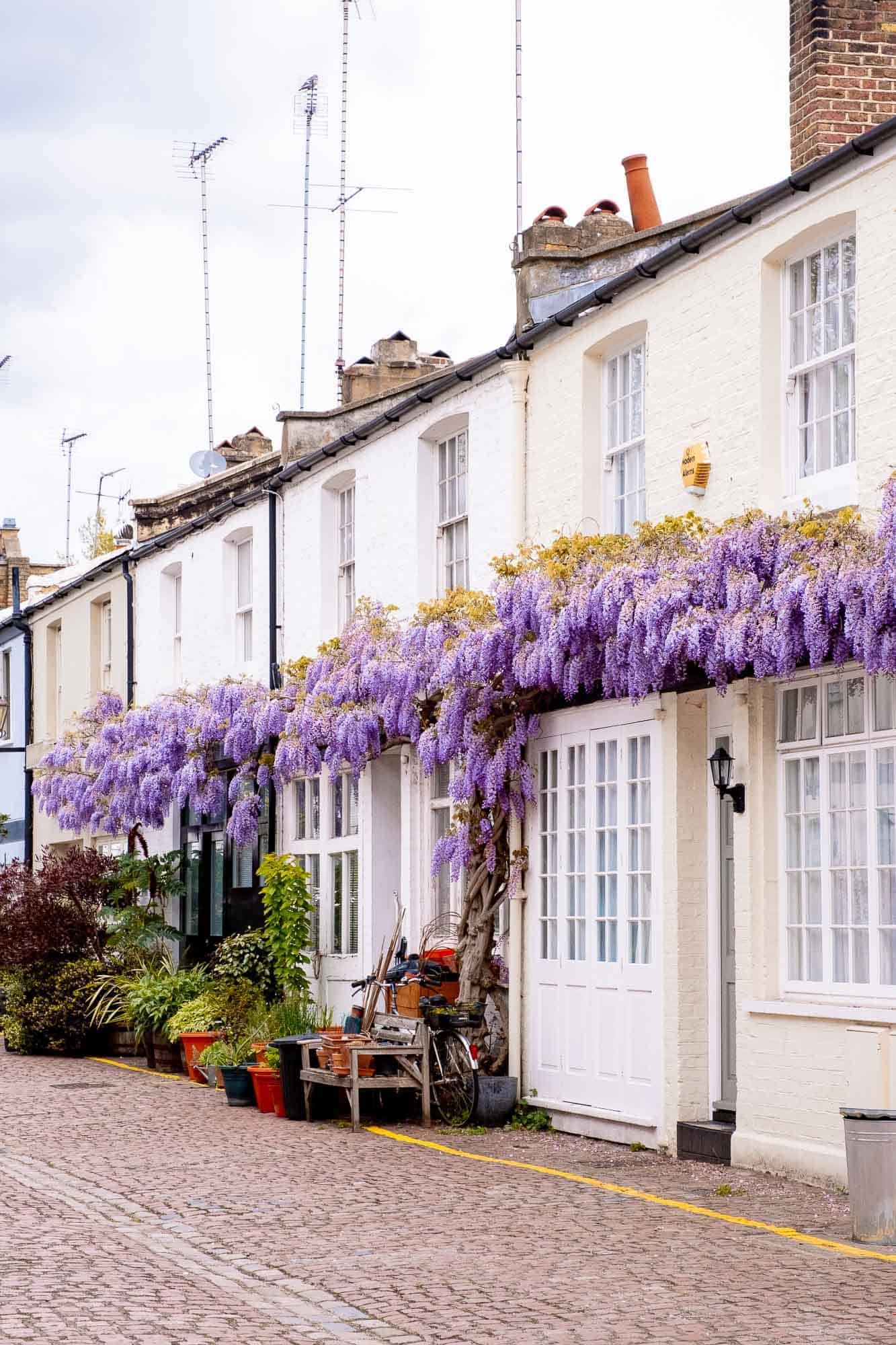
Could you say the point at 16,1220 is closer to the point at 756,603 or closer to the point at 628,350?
the point at 756,603

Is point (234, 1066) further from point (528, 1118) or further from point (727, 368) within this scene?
point (727, 368)

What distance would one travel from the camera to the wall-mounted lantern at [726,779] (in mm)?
11828


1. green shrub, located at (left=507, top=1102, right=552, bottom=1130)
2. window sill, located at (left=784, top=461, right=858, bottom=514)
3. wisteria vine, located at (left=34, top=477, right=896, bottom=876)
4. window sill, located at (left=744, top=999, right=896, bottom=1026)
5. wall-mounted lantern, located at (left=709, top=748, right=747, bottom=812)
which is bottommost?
green shrub, located at (left=507, top=1102, right=552, bottom=1130)

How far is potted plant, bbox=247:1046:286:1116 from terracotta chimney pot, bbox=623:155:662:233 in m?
7.98

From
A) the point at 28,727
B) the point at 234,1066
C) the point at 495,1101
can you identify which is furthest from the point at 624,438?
the point at 28,727

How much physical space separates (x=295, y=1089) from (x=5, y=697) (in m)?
18.7

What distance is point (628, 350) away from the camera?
45.1 feet

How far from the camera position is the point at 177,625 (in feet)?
78.6

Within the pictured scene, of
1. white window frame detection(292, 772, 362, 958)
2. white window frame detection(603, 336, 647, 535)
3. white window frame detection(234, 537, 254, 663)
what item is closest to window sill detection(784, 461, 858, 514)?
white window frame detection(603, 336, 647, 535)

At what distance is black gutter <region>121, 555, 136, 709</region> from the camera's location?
2509cm

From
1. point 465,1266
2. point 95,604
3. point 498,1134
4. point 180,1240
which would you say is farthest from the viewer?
point 95,604

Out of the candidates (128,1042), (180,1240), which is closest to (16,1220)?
(180,1240)

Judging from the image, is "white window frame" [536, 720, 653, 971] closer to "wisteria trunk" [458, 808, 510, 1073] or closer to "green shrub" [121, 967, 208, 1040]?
"wisteria trunk" [458, 808, 510, 1073]

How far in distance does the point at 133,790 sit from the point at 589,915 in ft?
31.5
